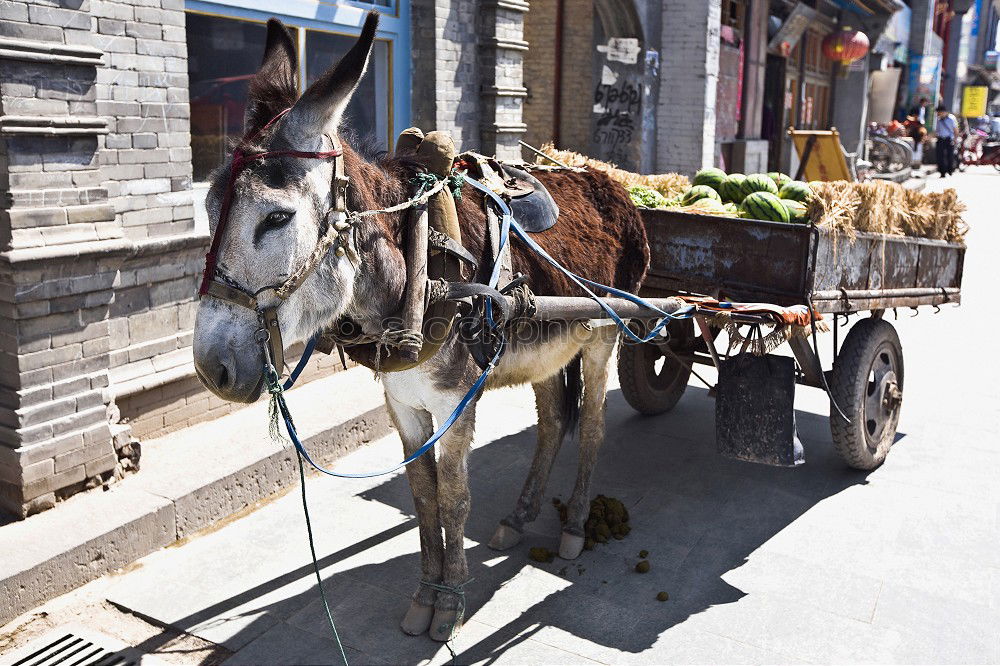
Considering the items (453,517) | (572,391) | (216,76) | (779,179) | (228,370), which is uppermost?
(216,76)

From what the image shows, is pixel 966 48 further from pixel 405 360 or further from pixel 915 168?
pixel 405 360

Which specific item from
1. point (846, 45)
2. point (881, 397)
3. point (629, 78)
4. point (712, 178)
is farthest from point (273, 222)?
point (846, 45)

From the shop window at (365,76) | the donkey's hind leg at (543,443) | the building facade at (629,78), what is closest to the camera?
the donkey's hind leg at (543,443)

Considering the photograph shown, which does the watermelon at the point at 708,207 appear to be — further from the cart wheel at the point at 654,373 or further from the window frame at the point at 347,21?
the window frame at the point at 347,21

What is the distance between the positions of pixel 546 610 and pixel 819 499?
217cm

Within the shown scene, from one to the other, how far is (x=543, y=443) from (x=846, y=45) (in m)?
21.1

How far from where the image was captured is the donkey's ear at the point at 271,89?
2.89 metres

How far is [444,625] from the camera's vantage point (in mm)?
3850

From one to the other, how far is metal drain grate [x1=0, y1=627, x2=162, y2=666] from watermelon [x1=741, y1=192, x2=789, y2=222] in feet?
13.4

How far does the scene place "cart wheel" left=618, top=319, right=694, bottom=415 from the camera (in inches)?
237

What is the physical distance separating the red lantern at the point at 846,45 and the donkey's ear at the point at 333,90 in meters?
22.6

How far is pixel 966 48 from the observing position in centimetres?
4347

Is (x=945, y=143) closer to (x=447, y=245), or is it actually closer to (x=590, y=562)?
(x=590, y=562)

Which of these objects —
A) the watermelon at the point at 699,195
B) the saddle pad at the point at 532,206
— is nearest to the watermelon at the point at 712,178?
the watermelon at the point at 699,195
